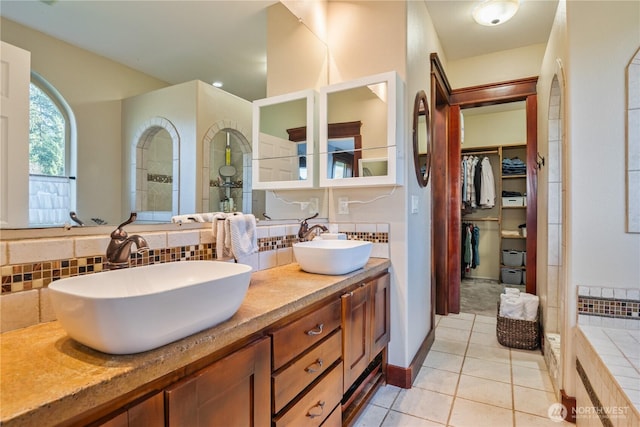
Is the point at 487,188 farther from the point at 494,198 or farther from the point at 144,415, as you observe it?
the point at 144,415

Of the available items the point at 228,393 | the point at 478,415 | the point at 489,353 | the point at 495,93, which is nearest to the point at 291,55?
the point at 228,393

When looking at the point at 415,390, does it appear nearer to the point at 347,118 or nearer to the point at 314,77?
the point at 347,118

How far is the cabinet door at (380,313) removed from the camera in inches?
70.3

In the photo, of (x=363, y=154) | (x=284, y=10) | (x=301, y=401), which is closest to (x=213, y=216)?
(x=301, y=401)

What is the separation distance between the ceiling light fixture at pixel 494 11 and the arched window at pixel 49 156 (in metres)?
2.82

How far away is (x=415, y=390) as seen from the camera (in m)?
2.04

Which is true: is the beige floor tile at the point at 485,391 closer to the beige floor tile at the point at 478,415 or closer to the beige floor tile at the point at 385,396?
the beige floor tile at the point at 478,415

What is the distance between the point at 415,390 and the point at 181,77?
218 centimetres

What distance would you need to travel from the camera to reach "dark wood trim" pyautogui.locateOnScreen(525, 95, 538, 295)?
2.98 meters

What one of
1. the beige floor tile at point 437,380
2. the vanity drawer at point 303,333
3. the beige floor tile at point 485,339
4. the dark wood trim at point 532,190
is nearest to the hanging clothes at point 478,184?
the dark wood trim at point 532,190

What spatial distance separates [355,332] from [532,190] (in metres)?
2.43

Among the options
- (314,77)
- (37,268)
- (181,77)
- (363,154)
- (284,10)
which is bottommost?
(37,268)

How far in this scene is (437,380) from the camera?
7.05 ft

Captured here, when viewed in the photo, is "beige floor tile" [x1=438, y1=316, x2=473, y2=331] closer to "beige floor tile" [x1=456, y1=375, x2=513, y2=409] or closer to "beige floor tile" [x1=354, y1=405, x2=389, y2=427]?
"beige floor tile" [x1=456, y1=375, x2=513, y2=409]
